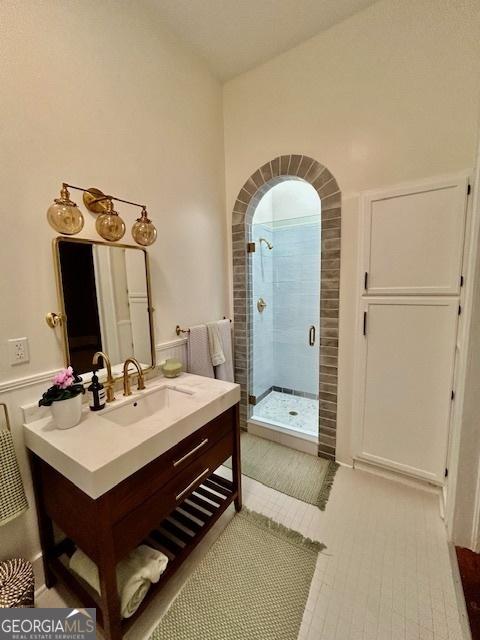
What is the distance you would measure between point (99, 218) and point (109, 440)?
3.48 feet

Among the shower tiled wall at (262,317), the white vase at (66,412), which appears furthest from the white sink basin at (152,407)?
the shower tiled wall at (262,317)

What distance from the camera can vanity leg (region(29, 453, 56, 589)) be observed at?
3.95 feet

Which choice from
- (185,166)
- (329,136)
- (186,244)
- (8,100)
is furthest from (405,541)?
(8,100)

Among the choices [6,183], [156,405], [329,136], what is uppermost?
[329,136]

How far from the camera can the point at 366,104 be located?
5.52 feet

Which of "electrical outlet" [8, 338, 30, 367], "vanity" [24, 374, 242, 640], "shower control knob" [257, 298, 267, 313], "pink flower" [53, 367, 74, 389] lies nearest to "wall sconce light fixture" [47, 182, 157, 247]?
"electrical outlet" [8, 338, 30, 367]

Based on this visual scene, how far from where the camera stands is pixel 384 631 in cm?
108

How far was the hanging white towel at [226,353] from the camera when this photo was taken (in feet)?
7.16

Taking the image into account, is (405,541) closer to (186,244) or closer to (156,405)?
(156,405)

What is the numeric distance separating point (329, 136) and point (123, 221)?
1.47 m

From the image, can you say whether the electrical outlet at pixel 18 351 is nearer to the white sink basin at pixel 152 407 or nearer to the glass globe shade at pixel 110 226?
the white sink basin at pixel 152 407

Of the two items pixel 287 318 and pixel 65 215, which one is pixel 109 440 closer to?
pixel 65 215

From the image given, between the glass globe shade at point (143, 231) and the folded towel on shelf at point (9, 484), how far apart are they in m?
1.10

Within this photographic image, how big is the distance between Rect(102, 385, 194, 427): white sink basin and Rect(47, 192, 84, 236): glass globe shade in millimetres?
889
